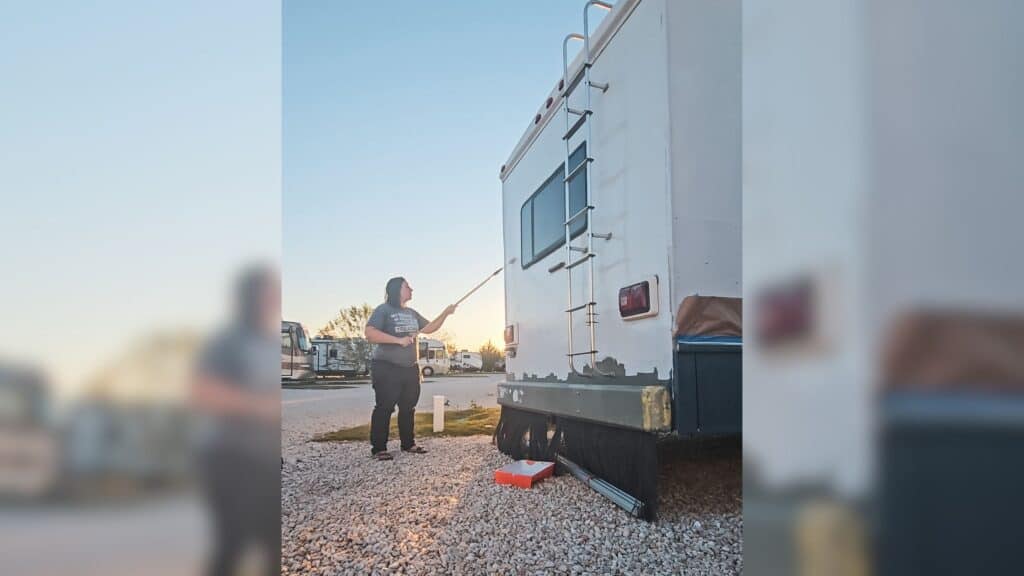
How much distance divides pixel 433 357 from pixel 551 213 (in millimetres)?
21079

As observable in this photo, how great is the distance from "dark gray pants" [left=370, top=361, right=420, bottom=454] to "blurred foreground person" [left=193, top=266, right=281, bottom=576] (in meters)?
3.92

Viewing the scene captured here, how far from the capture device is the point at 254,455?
500mm

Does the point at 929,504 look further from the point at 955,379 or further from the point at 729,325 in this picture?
the point at 729,325

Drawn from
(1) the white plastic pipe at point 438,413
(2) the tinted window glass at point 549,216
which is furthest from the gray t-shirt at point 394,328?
(1) the white plastic pipe at point 438,413

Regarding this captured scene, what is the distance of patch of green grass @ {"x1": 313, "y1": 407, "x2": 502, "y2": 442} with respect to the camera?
220 inches

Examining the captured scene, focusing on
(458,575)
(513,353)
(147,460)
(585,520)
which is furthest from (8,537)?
(513,353)

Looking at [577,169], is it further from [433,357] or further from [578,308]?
[433,357]

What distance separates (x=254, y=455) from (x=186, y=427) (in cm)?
6

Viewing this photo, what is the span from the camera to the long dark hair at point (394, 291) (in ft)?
14.8

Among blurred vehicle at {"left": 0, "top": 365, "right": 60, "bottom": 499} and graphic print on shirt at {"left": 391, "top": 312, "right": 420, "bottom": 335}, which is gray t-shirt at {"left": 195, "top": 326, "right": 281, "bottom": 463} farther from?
graphic print on shirt at {"left": 391, "top": 312, "right": 420, "bottom": 335}

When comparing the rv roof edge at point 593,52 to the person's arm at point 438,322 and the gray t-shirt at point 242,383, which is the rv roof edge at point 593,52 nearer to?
the person's arm at point 438,322

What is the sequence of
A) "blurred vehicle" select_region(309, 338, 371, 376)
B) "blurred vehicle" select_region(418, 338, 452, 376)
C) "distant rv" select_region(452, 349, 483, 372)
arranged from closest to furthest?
"blurred vehicle" select_region(309, 338, 371, 376), "blurred vehicle" select_region(418, 338, 452, 376), "distant rv" select_region(452, 349, 483, 372)

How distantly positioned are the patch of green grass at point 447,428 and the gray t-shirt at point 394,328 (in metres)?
1.08

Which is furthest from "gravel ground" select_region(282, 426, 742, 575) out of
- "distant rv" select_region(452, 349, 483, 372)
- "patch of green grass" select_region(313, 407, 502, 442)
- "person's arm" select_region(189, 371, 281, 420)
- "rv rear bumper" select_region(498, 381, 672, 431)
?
"distant rv" select_region(452, 349, 483, 372)
